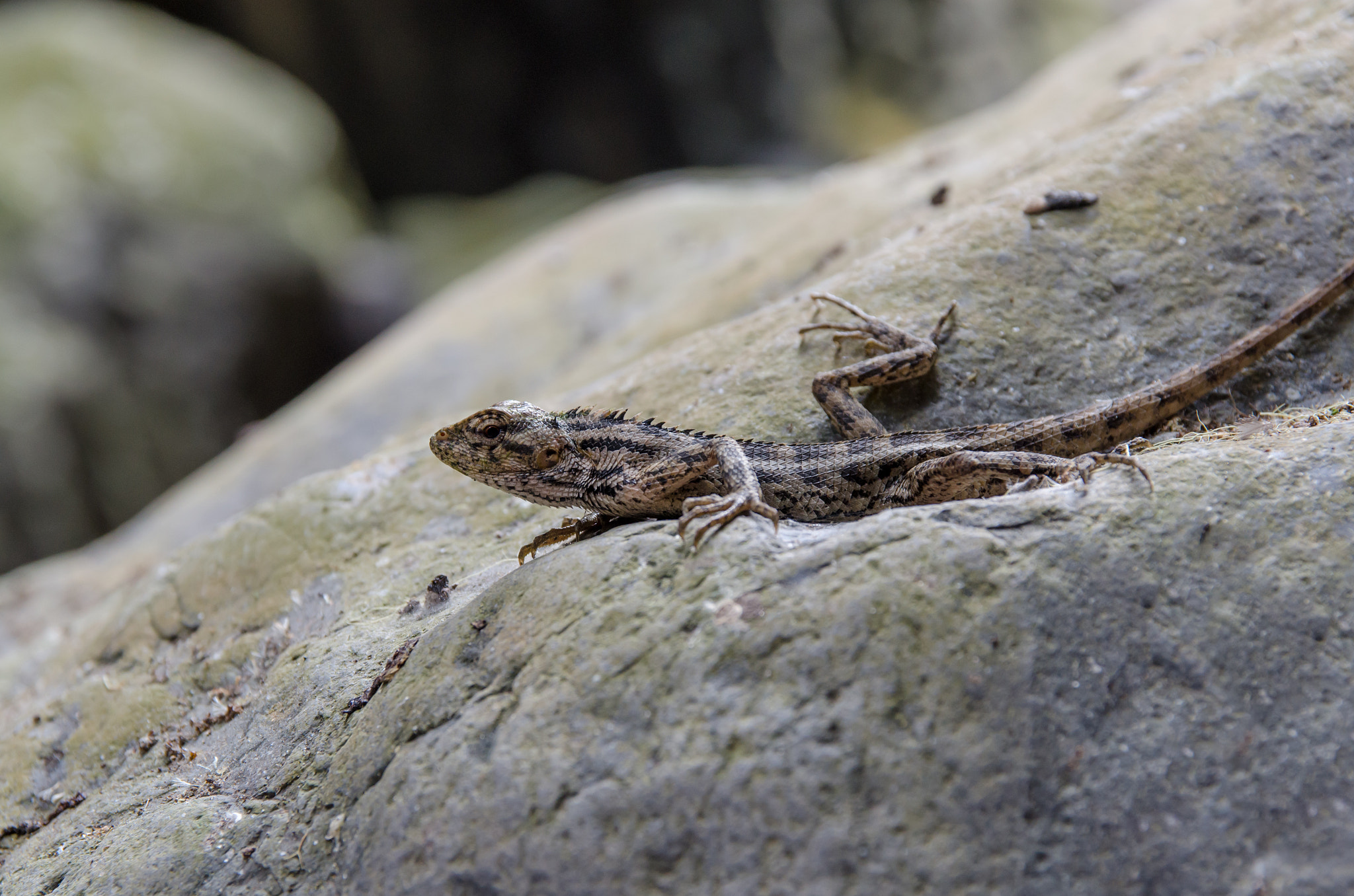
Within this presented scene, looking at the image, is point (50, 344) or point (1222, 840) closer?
point (1222, 840)

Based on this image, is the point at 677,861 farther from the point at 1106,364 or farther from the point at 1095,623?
the point at 1106,364

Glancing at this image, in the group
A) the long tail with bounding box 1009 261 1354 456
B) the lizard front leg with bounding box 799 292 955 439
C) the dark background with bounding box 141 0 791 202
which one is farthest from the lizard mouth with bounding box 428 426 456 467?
the dark background with bounding box 141 0 791 202

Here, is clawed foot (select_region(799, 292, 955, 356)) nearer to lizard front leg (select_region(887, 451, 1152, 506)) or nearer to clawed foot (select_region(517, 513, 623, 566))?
lizard front leg (select_region(887, 451, 1152, 506))

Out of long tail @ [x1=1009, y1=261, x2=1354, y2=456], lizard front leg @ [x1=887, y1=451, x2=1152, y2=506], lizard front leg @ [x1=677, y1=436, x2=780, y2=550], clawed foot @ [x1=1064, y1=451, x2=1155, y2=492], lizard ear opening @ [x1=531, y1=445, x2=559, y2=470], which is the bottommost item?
long tail @ [x1=1009, y1=261, x2=1354, y2=456]

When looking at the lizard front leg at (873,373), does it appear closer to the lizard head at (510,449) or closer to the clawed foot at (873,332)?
the clawed foot at (873,332)

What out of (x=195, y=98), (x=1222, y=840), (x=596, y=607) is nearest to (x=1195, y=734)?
(x=1222, y=840)

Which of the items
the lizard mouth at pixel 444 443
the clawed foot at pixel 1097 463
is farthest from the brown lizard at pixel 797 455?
the clawed foot at pixel 1097 463

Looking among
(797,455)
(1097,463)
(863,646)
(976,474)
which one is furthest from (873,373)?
(863,646)

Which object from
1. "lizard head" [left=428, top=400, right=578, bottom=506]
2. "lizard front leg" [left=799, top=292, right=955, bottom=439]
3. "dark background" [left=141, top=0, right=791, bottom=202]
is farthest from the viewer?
"dark background" [left=141, top=0, right=791, bottom=202]
